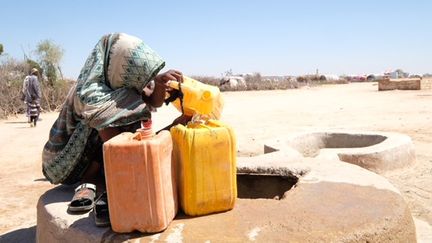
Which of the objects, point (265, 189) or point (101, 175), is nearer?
point (101, 175)

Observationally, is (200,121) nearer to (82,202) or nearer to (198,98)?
(198,98)

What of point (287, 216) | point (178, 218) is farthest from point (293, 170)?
point (178, 218)

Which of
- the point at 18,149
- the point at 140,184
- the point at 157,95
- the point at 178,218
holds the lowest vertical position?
the point at 18,149

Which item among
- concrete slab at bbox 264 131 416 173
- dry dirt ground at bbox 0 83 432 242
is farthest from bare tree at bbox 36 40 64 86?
concrete slab at bbox 264 131 416 173

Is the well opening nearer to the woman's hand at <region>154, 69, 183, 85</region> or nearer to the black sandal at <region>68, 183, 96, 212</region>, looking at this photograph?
the woman's hand at <region>154, 69, 183, 85</region>

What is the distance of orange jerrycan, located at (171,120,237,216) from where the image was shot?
1.97m

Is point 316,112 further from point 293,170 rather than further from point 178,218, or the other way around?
point 178,218

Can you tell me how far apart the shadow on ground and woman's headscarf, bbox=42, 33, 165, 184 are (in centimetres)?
103

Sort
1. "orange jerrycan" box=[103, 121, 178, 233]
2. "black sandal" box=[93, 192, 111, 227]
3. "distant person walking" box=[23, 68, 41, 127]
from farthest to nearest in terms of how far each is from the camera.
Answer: "distant person walking" box=[23, 68, 41, 127] < "black sandal" box=[93, 192, 111, 227] < "orange jerrycan" box=[103, 121, 178, 233]

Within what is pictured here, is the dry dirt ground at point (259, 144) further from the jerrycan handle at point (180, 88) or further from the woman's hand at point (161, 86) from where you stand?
the jerrycan handle at point (180, 88)

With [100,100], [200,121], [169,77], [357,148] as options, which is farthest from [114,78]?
[357,148]

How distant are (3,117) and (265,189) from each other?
12388 millimetres

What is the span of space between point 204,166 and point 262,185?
1308 mm

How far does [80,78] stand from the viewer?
2.38 metres
